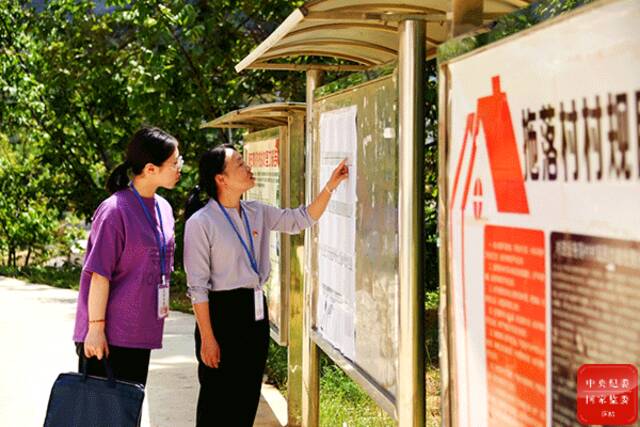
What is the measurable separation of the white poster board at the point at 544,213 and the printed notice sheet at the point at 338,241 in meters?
1.41

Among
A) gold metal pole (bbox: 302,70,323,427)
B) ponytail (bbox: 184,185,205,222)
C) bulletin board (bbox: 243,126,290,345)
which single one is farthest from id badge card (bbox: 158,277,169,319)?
bulletin board (bbox: 243,126,290,345)

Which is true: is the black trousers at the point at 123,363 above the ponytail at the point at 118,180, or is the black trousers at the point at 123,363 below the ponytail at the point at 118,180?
below

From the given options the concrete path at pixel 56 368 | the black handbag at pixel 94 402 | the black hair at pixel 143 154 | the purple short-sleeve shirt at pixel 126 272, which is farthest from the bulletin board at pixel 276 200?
the black handbag at pixel 94 402

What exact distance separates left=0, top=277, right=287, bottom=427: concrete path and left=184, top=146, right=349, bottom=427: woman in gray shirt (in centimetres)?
151

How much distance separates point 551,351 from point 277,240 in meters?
4.41

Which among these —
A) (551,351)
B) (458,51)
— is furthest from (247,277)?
(551,351)

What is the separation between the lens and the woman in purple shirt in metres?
4.54

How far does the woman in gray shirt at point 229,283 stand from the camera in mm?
5047

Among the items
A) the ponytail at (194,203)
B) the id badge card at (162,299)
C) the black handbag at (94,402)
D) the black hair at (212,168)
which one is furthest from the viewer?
the ponytail at (194,203)

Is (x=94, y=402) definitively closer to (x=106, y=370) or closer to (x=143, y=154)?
(x=106, y=370)

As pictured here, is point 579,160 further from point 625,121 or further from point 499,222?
point 499,222

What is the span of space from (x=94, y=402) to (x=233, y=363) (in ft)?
3.07

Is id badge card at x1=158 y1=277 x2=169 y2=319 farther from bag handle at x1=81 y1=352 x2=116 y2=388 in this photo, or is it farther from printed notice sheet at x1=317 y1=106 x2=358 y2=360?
printed notice sheet at x1=317 y1=106 x2=358 y2=360

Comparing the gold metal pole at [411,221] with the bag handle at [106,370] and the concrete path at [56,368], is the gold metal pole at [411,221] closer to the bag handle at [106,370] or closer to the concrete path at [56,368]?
the bag handle at [106,370]
